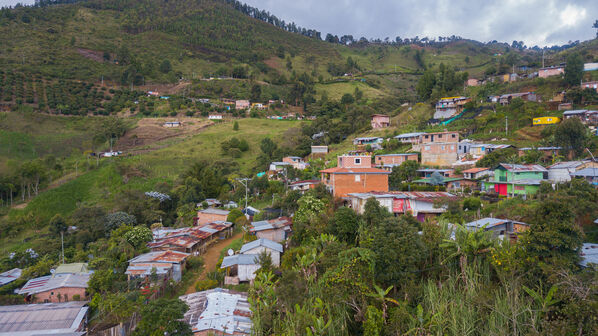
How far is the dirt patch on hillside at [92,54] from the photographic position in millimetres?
73688

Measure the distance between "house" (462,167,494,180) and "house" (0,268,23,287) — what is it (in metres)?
30.1

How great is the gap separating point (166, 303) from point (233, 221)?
1459cm

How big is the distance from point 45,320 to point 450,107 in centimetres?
4496

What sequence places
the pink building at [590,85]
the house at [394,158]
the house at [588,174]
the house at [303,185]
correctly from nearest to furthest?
1. the house at [588,174]
2. the house at [303,185]
3. the house at [394,158]
4. the pink building at [590,85]

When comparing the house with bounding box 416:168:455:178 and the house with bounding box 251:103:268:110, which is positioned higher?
the house with bounding box 251:103:268:110

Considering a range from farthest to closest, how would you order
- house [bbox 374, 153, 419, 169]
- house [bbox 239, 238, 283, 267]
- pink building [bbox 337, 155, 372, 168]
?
house [bbox 374, 153, 419, 169]
pink building [bbox 337, 155, 372, 168]
house [bbox 239, 238, 283, 267]

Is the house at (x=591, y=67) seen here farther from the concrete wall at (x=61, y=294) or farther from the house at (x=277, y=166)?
the concrete wall at (x=61, y=294)

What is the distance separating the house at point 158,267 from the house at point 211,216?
25.8 ft

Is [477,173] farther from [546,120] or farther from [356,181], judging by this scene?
[546,120]

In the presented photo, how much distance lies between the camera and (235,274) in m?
15.6

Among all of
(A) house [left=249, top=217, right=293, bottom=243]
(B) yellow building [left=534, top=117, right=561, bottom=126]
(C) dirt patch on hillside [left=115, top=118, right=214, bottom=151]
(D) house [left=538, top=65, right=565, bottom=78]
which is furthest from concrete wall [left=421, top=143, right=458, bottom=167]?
(C) dirt patch on hillside [left=115, top=118, right=214, bottom=151]

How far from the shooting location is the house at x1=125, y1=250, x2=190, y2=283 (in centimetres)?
1492

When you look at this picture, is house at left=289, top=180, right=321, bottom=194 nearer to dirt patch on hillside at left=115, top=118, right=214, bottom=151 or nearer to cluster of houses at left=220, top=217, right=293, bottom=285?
cluster of houses at left=220, top=217, right=293, bottom=285

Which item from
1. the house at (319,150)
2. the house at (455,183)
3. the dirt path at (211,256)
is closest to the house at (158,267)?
the dirt path at (211,256)
